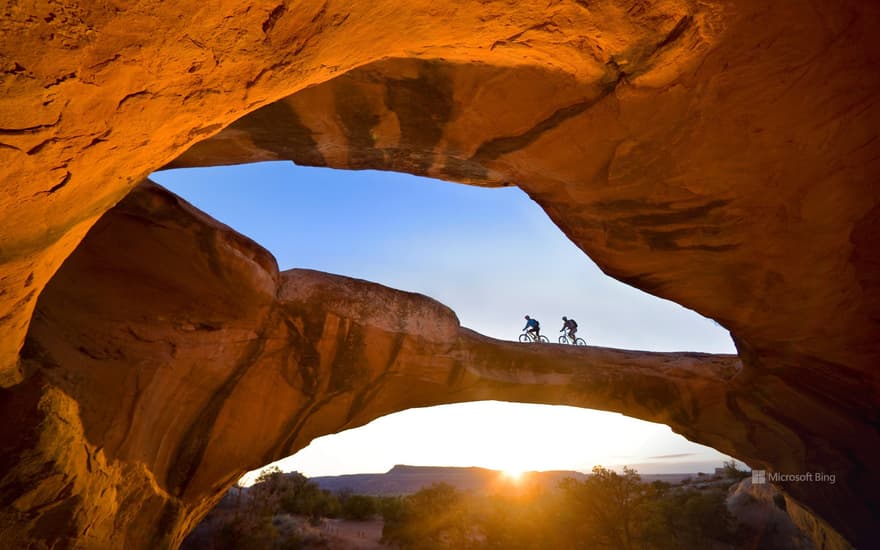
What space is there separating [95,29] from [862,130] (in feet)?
20.4

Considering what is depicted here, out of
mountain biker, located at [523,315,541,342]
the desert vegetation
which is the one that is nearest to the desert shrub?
Answer: the desert vegetation

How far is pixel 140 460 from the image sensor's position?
233 inches

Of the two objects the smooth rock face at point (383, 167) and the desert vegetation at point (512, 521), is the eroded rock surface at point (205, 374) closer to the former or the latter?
the smooth rock face at point (383, 167)

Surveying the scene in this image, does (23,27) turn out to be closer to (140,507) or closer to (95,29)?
(95,29)

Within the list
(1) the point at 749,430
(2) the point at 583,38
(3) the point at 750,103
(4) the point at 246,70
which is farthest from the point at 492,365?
(4) the point at 246,70

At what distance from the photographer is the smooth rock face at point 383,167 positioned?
2088mm

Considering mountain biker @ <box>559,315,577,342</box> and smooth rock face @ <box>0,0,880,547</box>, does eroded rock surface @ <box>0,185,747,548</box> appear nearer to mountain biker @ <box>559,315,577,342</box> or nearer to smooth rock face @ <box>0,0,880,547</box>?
smooth rock face @ <box>0,0,880,547</box>

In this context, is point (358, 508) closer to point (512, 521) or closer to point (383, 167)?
point (512, 521)

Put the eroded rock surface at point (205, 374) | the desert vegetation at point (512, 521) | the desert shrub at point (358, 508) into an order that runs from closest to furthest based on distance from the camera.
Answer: the eroded rock surface at point (205, 374)
the desert vegetation at point (512, 521)
the desert shrub at point (358, 508)

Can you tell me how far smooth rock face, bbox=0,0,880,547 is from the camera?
2088mm

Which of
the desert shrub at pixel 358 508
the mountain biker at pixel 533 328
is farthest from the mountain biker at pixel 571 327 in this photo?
the desert shrub at pixel 358 508

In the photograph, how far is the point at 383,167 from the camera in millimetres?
6840

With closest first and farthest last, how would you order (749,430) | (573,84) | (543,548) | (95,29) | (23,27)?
(23,27) < (95,29) < (573,84) < (749,430) < (543,548)

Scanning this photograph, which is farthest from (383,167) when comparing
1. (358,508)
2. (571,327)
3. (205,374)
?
(358,508)
